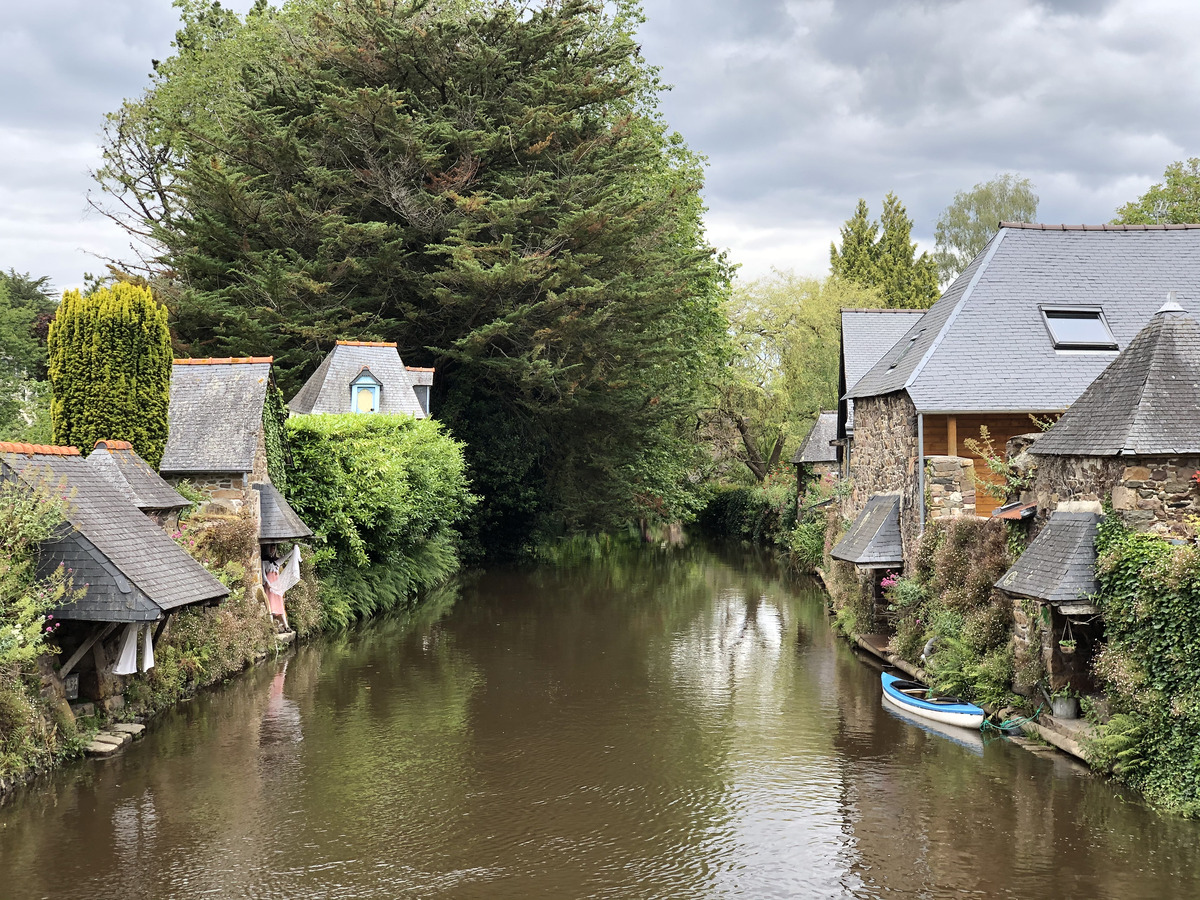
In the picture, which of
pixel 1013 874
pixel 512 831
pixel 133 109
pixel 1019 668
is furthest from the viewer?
pixel 133 109

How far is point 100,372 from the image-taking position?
1686 centimetres

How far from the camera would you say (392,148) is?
28156 millimetres

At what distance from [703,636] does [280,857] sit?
13060 mm

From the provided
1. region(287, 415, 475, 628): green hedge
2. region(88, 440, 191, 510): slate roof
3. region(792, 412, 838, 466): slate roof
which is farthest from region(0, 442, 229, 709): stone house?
region(792, 412, 838, 466): slate roof

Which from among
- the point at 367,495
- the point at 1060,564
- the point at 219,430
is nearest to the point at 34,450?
the point at 219,430

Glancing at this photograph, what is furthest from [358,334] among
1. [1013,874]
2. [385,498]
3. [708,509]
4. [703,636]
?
[708,509]

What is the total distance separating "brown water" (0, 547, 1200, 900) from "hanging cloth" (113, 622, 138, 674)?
1046 millimetres

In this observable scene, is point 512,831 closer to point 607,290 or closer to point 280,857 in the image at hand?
point 280,857

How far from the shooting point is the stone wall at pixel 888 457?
18.2 m

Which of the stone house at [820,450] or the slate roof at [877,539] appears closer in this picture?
the slate roof at [877,539]

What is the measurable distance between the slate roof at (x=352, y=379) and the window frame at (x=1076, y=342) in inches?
604

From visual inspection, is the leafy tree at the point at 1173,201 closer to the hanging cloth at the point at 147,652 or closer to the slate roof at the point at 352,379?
the slate roof at the point at 352,379

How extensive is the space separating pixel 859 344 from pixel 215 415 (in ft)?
57.0

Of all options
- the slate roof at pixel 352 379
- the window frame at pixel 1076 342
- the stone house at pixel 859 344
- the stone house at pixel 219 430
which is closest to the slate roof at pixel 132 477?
the stone house at pixel 219 430
